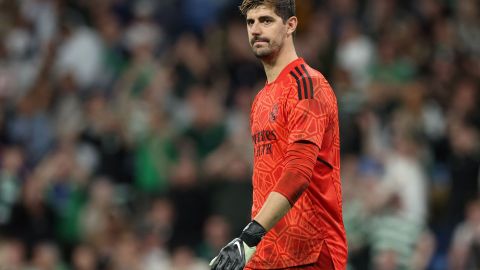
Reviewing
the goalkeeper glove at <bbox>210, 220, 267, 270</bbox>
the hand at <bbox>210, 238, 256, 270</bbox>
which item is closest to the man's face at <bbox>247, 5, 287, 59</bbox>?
the goalkeeper glove at <bbox>210, 220, 267, 270</bbox>

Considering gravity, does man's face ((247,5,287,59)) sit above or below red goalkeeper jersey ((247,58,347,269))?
above

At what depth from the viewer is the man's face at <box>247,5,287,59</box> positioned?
573 centimetres

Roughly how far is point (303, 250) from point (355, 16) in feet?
35.5

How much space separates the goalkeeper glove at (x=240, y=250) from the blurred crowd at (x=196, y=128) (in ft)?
21.7

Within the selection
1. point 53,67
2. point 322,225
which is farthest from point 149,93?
point 322,225

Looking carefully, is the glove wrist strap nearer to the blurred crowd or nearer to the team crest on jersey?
the team crest on jersey

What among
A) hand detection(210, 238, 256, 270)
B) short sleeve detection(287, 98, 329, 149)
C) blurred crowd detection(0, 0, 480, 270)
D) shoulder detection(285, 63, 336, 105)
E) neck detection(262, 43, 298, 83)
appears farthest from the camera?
blurred crowd detection(0, 0, 480, 270)

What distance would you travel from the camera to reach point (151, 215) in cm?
1353

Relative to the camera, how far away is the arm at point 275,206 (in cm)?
527

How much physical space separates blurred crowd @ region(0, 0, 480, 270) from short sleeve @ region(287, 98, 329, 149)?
21.1 ft

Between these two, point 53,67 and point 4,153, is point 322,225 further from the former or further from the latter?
point 53,67

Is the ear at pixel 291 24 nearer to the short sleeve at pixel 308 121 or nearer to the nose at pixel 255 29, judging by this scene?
the nose at pixel 255 29

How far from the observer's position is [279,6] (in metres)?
5.74

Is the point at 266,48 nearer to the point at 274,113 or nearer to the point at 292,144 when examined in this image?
the point at 274,113
